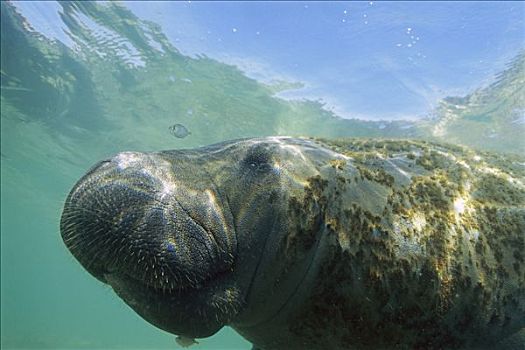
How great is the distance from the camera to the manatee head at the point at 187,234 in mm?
2576

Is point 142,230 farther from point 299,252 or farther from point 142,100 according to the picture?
point 142,100

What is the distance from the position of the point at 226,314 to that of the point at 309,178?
118cm

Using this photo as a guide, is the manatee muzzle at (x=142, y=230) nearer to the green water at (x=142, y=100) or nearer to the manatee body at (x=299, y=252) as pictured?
the manatee body at (x=299, y=252)

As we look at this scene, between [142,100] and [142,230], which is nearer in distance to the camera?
[142,230]

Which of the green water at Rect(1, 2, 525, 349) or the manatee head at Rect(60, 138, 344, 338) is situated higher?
the green water at Rect(1, 2, 525, 349)

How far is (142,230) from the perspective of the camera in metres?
2.59


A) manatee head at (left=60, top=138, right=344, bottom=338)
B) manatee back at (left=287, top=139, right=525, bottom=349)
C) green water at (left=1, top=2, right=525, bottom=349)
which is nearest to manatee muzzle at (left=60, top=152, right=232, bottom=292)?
manatee head at (left=60, top=138, right=344, bottom=338)

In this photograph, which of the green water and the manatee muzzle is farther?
the green water

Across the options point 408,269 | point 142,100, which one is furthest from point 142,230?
point 142,100

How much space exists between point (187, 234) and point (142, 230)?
0.91 feet

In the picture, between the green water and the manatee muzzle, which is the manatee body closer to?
the manatee muzzle

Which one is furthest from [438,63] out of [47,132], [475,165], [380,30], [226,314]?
[47,132]

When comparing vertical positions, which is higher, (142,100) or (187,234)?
(142,100)

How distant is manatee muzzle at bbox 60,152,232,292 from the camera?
8.39 feet
